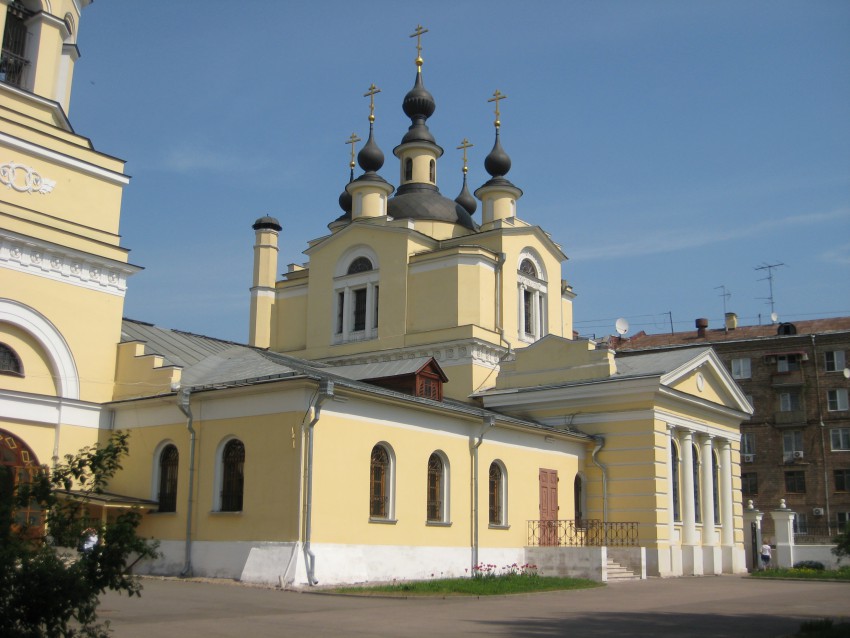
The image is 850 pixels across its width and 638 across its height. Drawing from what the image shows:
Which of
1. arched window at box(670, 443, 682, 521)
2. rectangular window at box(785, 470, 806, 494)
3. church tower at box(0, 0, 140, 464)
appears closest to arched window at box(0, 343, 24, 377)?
church tower at box(0, 0, 140, 464)

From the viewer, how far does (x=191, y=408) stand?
71.6ft

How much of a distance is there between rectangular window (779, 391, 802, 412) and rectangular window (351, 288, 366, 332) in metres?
29.1

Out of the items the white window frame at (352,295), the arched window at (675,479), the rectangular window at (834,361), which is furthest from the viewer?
the rectangular window at (834,361)

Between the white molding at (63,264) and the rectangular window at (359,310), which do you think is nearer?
the white molding at (63,264)

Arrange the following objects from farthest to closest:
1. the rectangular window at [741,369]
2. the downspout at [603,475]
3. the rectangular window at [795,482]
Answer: the rectangular window at [741,369] < the rectangular window at [795,482] < the downspout at [603,475]

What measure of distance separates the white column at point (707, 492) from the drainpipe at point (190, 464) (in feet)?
56.3

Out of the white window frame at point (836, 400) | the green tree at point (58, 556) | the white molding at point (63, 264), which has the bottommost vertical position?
the green tree at point (58, 556)

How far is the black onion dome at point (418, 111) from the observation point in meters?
38.7

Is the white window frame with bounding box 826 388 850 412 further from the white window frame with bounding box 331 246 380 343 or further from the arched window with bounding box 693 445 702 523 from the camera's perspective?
the white window frame with bounding box 331 246 380 343

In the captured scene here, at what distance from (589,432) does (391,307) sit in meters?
9.29

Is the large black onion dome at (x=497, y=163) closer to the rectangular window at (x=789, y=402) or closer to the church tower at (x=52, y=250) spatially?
the church tower at (x=52, y=250)

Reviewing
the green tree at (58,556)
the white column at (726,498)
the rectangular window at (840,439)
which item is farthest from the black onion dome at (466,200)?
the green tree at (58,556)

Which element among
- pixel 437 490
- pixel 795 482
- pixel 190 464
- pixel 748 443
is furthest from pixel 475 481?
pixel 748 443

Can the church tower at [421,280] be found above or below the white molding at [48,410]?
above
